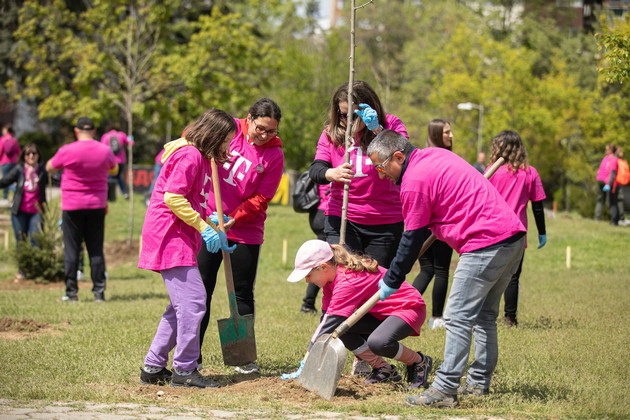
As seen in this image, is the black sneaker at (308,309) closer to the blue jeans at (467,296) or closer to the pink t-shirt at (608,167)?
the blue jeans at (467,296)

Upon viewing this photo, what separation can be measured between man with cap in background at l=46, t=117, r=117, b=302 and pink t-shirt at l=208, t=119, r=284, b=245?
461 cm

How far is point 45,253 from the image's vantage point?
1427 cm

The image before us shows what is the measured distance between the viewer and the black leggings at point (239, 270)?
7.07 meters

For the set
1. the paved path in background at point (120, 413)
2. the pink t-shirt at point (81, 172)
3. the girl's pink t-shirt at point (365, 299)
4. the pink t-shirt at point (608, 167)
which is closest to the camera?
the paved path in background at point (120, 413)

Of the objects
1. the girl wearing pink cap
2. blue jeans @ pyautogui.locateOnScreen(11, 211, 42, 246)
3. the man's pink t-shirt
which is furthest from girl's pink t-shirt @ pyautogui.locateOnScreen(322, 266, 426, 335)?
the man's pink t-shirt

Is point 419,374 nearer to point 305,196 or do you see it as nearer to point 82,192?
point 305,196

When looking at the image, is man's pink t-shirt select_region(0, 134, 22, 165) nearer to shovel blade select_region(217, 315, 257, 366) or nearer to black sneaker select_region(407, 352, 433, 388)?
shovel blade select_region(217, 315, 257, 366)

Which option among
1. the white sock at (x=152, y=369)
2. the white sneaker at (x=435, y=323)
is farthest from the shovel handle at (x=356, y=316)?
the white sneaker at (x=435, y=323)

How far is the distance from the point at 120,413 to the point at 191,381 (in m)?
1.00

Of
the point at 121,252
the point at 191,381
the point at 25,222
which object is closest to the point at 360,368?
the point at 191,381

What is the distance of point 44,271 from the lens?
47.2 ft

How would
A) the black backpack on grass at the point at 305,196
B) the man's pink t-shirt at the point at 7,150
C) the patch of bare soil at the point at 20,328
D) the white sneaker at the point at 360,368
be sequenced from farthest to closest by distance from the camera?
the man's pink t-shirt at the point at 7,150 → the black backpack on grass at the point at 305,196 → the patch of bare soil at the point at 20,328 → the white sneaker at the point at 360,368

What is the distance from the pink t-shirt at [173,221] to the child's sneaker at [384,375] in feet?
4.98

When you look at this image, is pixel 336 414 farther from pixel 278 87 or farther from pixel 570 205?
pixel 278 87
